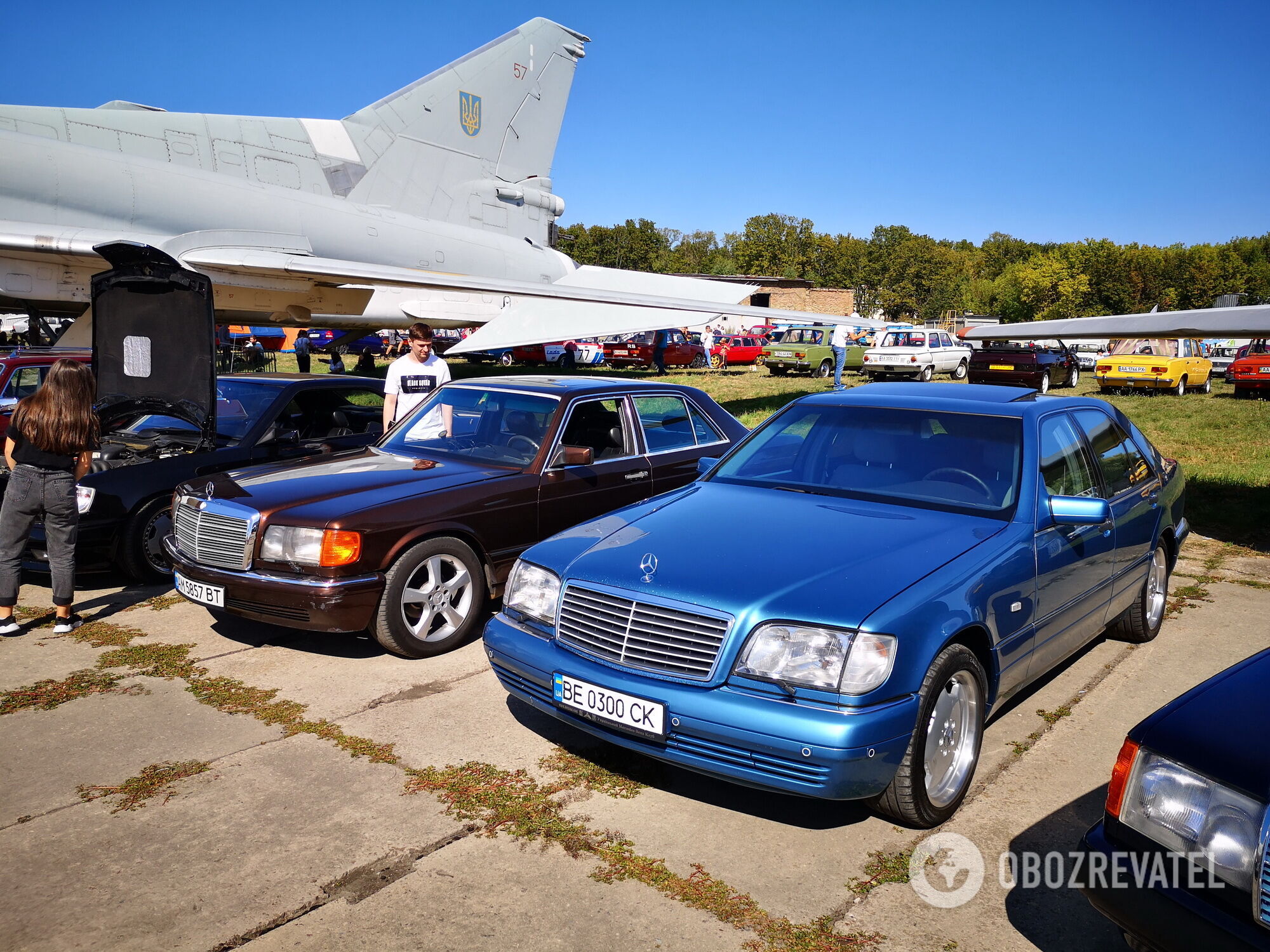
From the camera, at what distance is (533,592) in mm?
3875

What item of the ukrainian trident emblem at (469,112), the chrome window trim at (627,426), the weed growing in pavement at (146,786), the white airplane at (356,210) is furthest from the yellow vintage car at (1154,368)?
the weed growing in pavement at (146,786)

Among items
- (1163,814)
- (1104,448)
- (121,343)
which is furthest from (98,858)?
(121,343)

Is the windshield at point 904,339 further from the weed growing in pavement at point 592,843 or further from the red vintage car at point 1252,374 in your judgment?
the weed growing in pavement at point 592,843

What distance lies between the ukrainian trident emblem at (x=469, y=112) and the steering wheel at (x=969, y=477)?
67.2 ft

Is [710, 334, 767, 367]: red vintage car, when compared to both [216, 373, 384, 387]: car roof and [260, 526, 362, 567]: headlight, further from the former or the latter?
[260, 526, 362, 567]: headlight

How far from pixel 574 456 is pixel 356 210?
50.2 feet

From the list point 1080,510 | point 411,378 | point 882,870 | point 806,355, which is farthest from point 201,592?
point 806,355

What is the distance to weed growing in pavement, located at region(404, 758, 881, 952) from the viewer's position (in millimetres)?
2814

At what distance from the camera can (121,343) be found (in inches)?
307

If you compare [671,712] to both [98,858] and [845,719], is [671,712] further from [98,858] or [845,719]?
[98,858]

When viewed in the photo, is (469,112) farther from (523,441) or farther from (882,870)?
(882,870)

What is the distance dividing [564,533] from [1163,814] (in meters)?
2.61

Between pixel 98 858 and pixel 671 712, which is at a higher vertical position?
pixel 671 712

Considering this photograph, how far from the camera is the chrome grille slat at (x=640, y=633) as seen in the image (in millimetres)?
3225
